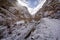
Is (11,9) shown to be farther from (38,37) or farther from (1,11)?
(38,37)

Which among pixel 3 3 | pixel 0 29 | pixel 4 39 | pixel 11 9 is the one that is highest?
pixel 3 3

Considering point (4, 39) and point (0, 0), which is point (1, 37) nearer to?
point (4, 39)

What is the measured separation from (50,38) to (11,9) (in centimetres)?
760

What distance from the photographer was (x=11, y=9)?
1266cm

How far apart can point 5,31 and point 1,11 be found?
259 cm

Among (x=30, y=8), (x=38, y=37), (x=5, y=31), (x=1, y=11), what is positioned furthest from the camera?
(x=30, y=8)

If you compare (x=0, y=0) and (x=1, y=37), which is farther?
(x=0, y=0)

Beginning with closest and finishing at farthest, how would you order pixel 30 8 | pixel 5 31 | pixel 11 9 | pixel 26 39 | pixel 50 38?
pixel 50 38
pixel 26 39
pixel 5 31
pixel 11 9
pixel 30 8

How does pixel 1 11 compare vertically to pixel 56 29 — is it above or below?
above

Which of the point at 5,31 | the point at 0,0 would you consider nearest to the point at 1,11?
the point at 0,0

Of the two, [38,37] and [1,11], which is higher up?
[1,11]

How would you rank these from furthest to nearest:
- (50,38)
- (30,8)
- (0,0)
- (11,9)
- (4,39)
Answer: (30,8)
(11,9)
(0,0)
(4,39)
(50,38)

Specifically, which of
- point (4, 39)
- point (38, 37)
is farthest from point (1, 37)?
point (38, 37)

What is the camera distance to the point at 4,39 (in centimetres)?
811
